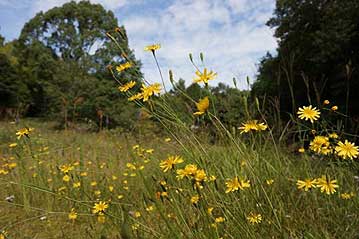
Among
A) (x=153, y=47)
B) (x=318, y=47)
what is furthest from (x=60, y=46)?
(x=153, y=47)

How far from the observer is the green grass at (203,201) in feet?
3.17

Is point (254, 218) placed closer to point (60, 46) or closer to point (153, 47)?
point (153, 47)

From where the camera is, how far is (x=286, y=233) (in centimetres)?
100

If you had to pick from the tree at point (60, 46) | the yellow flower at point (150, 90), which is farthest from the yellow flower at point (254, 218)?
the tree at point (60, 46)

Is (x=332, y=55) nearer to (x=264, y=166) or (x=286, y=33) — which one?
(x=286, y=33)

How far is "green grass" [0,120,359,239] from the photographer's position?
0.96m

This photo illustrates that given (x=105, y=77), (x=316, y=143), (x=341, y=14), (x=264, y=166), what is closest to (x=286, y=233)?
(x=316, y=143)

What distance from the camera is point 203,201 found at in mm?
910

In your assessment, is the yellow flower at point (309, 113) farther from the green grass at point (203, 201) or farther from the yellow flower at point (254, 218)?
the yellow flower at point (254, 218)

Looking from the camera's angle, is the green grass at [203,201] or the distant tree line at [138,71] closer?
the green grass at [203,201]

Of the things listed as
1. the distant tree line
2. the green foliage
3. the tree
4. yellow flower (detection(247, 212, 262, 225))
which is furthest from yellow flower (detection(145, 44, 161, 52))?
the tree

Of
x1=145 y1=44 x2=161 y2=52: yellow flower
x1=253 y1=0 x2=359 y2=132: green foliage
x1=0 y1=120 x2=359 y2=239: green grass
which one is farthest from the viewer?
x1=253 y1=0 x2=359 y2=132: green foliage

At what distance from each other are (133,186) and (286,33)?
8.42 m

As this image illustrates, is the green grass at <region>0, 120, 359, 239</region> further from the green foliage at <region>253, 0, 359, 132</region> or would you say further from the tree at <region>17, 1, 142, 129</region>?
the tree at <region>17, 1, 142, 129</region>
